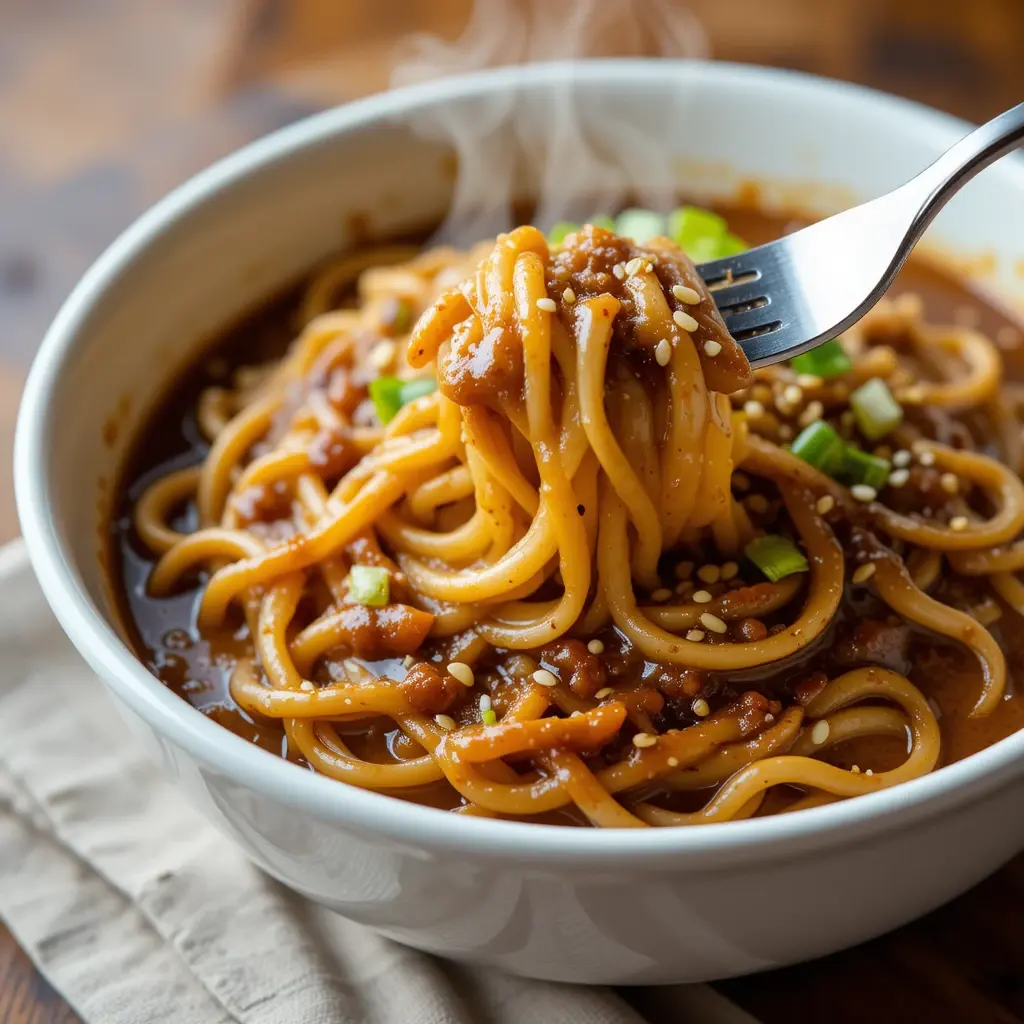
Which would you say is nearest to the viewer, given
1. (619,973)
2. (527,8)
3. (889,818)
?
(889,818)

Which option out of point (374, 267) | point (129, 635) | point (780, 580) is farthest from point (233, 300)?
point (780, 580)

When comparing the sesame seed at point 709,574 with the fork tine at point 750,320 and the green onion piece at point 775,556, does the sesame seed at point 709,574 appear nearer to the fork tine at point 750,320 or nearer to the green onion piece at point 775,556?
the green onion piece at point 775,556

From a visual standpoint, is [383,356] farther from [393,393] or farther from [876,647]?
[876,647]

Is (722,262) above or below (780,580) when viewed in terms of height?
above

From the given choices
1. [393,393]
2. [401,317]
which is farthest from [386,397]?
[401,317]

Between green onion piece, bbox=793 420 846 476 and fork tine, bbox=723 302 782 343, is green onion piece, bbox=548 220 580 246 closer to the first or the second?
fork tine, bbox=723 302 782 343

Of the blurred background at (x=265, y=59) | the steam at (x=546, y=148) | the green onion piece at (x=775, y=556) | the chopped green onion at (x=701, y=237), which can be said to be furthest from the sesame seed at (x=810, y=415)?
the blurred background at (x=265, y=59)

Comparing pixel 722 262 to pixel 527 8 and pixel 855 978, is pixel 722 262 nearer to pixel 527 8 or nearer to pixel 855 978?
pixel 855 978
